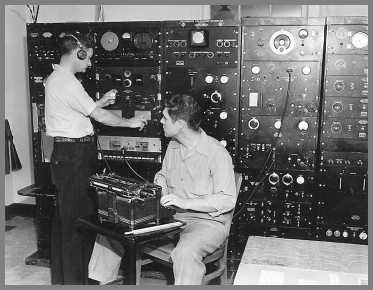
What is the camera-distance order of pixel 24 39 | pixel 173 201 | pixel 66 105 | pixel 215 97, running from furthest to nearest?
1. pixel 24 39
2. pixel 215 97
3. pixel 66 105
4. pixel 173 201

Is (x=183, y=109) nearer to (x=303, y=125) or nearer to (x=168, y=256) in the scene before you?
(x=168, y=256)

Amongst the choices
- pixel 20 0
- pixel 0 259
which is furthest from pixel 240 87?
pixel 0 259

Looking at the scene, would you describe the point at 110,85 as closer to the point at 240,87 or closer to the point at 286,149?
the point at 240,87

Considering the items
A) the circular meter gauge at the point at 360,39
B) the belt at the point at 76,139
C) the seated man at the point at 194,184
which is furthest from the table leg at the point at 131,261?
the circular meter gauge at the point at 360,39

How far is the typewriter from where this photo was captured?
2.65 metres

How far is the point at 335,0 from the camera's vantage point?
152 inches

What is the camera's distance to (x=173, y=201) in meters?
2.88

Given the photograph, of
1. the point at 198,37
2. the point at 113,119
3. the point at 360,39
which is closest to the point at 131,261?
the point at 113,119

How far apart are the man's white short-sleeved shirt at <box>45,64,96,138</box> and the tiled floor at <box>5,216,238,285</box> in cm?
115

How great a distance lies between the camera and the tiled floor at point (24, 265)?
3734mm

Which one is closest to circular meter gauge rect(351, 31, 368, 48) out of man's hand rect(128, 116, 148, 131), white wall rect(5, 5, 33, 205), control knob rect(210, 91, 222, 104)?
control knob rect(210, 91, 222, 104)

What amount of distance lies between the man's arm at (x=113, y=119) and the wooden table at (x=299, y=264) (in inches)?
51.5

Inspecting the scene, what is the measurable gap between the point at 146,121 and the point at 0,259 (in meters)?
1.61

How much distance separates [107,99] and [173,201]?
4.28 ft
